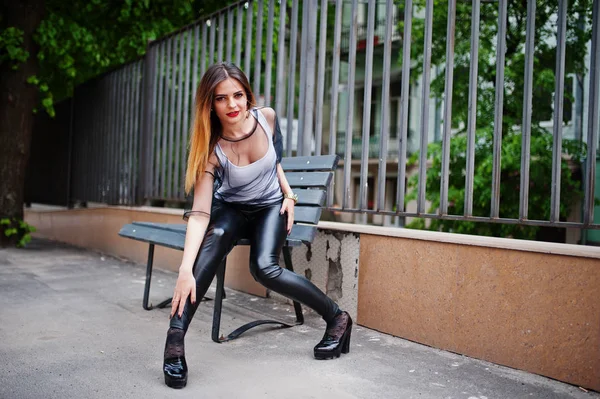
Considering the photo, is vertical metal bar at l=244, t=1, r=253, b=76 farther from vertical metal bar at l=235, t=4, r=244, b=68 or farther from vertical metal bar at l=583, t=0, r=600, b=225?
vertical metal bar at l=583, t=0, r=600, b=225

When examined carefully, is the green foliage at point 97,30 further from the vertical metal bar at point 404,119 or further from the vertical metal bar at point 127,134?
the vertical metal bar at point 404,119

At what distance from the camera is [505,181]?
30.7ft

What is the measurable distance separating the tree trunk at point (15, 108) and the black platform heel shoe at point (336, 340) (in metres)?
6.62

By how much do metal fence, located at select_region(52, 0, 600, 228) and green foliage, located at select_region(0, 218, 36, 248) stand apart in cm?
111

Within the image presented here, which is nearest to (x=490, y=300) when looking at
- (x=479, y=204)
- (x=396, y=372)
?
(x=396, y=372)

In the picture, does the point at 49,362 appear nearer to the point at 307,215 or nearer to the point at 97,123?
the point at 307,215

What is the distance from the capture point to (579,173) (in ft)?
41.8

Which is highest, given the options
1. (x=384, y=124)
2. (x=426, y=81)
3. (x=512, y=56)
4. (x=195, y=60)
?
(x=512, y=56)

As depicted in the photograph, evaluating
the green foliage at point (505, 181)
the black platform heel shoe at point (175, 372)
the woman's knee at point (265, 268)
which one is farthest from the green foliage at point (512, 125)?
the black platform heel shoe at point (175, 372)

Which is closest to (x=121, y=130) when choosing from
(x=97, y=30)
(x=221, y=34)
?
(x=97, y=30)

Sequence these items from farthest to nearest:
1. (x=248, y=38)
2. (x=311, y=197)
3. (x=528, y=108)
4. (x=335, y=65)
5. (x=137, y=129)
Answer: (x=137, y=129)
(x=248, y=38)
(x=335, y=65)
(x=311, y=197)
(x=528, y=108)

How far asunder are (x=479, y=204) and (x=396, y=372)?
275 inches

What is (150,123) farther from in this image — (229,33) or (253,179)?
(253,179)

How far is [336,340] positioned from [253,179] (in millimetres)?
991
